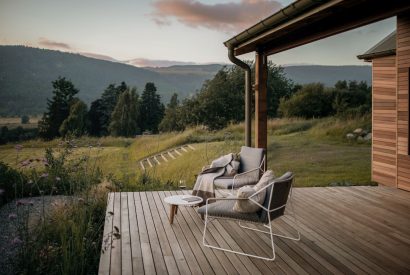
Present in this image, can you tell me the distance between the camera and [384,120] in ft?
25.5

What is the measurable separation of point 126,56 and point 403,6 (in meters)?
13.4

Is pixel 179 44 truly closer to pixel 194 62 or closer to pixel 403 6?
pixel 194 62

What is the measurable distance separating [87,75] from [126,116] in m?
2.30

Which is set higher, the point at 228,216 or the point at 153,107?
the point at 153,107

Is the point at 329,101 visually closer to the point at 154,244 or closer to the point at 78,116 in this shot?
the point at 78,116

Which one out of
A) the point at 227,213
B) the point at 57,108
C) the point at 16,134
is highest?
the point at 57,108

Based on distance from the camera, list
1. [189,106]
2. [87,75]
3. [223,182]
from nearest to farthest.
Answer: [223,182], [87,75], [189,106]

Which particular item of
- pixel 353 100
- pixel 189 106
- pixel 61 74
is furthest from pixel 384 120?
pixel 61 74

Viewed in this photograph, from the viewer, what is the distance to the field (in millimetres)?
11461

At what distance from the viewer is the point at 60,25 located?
1406 cm

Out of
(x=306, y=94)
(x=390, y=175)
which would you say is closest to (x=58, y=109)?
(x=306, y=94)

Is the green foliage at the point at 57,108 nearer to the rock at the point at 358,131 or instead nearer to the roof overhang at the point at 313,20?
the roof overhang at the point at 313,20

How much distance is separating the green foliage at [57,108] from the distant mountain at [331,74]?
861 cm

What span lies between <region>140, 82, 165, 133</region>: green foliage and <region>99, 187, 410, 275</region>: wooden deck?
9896 mm
